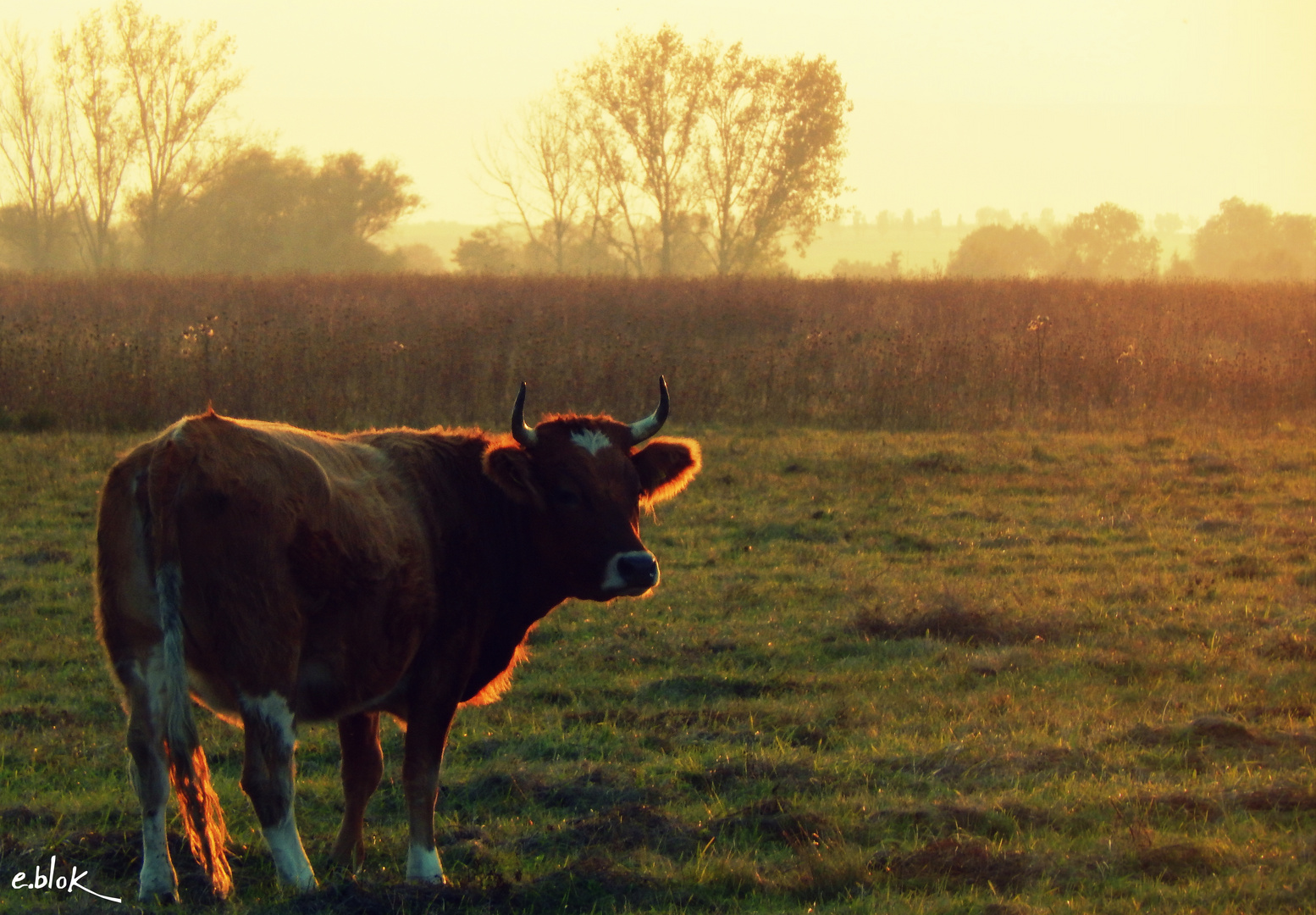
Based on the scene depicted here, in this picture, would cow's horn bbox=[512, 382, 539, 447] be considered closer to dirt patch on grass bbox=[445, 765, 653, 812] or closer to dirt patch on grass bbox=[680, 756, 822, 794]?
dirt patch on grass bbox=[445, 765, 653, 812]

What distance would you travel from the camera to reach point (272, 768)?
3.85m

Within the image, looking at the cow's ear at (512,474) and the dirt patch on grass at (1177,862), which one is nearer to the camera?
the dirt patch on grass at (1177,862)

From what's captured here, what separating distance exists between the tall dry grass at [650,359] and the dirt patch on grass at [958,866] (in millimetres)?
10862

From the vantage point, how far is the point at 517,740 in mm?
6004

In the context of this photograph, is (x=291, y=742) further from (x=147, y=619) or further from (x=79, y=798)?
(x=79, y=798)

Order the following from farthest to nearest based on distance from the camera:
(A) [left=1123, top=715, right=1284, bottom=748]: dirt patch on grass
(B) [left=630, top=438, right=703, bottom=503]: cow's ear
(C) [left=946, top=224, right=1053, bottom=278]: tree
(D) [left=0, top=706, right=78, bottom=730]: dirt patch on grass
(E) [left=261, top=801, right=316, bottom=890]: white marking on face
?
1. (C) [left=946, top=224, right=1053, bottom=278]: tree
2. (D) [left=0, top=706, right=78, bottom=730]: dirt patch on grass
3. (A) [left=1123, top=715, right=1284, bottom=748]: dirt patch on grass
4. (B) [left=630, top=438, right=703, bottom=503]: cow's ear
5. (E) [left=261, top=801, right=316, bottom=890]: white marking on face

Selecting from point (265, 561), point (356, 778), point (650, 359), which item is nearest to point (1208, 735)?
point (356, 778)

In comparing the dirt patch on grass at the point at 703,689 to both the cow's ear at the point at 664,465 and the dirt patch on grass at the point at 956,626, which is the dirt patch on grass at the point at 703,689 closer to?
the dirt patch on grass at the point at 956,626

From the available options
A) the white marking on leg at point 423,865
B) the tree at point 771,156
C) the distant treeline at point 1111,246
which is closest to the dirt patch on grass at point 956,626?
the white marking on leg at point 423,865

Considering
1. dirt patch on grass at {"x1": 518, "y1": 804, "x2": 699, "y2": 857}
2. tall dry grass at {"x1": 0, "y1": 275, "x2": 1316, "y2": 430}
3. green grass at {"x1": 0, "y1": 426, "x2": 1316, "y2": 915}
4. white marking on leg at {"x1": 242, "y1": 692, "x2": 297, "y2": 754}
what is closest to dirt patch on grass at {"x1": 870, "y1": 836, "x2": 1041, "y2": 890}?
green grass at {"x1": 0, "y1": 426, "x2": 1316, "y2": 915}

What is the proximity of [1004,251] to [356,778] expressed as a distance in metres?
68.8

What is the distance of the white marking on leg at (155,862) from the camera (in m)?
3.91

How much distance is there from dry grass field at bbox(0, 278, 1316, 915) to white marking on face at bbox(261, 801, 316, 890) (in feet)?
0.20

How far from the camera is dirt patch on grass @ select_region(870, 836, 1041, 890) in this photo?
4.30m
